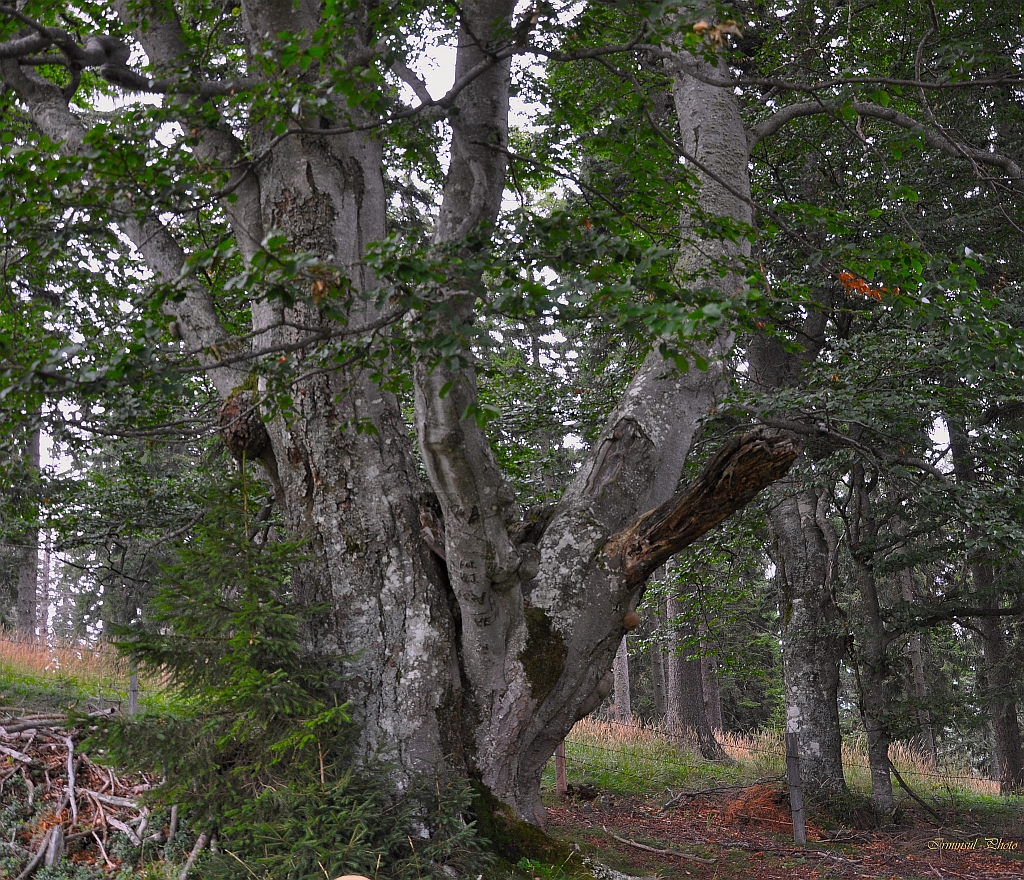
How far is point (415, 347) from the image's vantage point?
3.77 meters

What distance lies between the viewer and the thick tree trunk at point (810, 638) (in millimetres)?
9773

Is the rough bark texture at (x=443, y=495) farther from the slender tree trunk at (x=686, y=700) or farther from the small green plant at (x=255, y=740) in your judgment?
the slender tree trunk at (x=686, y=700)

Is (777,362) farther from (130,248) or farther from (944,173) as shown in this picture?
(130,248)

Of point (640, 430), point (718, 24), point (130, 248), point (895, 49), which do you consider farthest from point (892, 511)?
point (130, 248)

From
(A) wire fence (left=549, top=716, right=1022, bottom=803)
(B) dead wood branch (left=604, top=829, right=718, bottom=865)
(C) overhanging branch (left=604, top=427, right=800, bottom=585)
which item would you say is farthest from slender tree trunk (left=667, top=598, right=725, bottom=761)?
(C) overhanging branch (left=604, top=427, right=800, bottom=585)

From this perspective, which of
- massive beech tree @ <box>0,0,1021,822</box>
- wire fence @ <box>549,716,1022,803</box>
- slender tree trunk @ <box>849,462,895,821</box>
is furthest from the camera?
wire fence @ <box>549,716,1022,803</box>

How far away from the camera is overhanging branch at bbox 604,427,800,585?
4418mm

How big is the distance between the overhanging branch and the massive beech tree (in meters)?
0.01

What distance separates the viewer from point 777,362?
1073cm

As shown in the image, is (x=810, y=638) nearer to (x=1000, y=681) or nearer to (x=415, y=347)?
(x=1000, y=681)

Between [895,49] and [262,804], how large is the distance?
29.9ft

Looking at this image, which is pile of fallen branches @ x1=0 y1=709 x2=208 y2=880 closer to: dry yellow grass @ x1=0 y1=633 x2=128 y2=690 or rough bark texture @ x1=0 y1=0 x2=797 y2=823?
rough bark texture @ x1=0 y1=0 x2=797 y2=823

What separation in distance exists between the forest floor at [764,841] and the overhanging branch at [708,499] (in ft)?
7.11

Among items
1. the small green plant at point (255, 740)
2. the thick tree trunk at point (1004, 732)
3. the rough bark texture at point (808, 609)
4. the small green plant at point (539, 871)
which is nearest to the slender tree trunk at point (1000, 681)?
the thick tree trunk at point (1004, 732)
